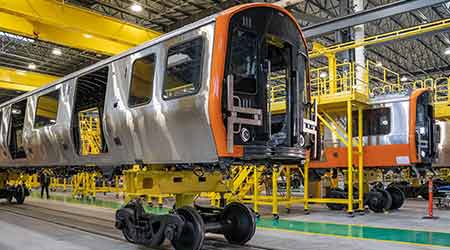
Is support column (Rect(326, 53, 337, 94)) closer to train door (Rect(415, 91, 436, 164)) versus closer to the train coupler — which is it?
Result: train door (Rect(415, 91, 436, 164))

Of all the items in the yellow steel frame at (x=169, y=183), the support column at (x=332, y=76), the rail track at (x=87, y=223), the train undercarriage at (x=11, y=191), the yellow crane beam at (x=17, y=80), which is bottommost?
the rail track at (x=87, y=223)

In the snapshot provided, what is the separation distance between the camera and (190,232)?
5.54 m

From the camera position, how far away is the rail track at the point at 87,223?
656 cm

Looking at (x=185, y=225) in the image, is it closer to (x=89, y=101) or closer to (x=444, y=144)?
(x=89, y=101)

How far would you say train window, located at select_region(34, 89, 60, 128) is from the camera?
863cm

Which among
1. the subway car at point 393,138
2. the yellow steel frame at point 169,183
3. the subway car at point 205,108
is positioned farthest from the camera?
the subway car at point 393,138

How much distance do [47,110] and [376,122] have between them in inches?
335

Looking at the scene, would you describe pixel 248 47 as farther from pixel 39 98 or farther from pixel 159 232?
pixel 39 98

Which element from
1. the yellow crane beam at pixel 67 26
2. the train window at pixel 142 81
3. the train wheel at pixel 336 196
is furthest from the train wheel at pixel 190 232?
the yellow crane beam at pixel 67 26

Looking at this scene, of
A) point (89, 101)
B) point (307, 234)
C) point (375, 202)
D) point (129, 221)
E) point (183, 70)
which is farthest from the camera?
point (375, 202)

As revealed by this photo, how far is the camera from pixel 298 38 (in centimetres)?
600

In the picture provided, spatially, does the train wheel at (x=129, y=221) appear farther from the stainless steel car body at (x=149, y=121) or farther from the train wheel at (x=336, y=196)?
the train wheel at (x=336, y=196)

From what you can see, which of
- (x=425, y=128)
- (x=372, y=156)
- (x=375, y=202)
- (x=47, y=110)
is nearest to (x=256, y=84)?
(x=47, y=110)

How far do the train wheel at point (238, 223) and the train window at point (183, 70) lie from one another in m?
2.11
